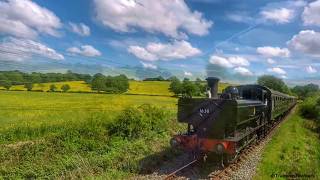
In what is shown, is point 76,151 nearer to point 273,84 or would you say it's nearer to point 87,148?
point 87,148

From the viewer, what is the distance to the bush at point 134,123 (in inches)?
729

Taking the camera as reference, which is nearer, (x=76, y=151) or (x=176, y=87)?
(x=76, y=151)

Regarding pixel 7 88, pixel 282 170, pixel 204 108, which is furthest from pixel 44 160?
pixel 7 88

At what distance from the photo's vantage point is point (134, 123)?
18859mm

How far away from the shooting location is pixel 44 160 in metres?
13.7

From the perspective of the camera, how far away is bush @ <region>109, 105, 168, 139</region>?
18.5m

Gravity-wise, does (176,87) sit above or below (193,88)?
above

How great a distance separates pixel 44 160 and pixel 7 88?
72352 mm

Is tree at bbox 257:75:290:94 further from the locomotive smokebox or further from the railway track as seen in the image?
the locomotive smokebox

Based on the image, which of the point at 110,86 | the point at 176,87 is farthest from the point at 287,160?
the point at 110,86

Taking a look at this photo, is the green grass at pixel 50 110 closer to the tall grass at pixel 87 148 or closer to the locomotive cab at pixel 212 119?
the tall grass at pixel 87 148

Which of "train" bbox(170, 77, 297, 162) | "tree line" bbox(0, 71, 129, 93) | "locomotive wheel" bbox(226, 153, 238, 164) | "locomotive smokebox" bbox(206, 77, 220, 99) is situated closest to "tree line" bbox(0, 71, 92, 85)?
"tree line" bbox(0, 71, 129, 93)

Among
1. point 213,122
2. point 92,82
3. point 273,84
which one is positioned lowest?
point 213,122

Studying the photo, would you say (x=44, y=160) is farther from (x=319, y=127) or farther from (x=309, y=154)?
(x=319, y=127)
